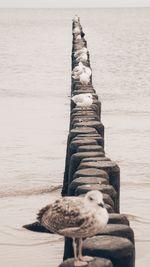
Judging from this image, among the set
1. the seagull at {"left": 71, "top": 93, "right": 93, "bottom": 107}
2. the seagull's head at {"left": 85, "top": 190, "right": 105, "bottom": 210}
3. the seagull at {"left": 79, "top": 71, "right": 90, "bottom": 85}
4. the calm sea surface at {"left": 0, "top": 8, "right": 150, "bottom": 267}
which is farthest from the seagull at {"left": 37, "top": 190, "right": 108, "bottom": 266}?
the seagull at {"left": 79, "top": 71, "right": 90, "bottom": 85}

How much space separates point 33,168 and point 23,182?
99 cm

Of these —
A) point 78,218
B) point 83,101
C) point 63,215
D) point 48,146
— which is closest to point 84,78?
point 48,146

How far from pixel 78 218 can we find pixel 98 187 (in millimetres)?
1094

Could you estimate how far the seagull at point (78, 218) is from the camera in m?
4.68

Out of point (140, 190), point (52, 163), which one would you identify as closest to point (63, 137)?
point (52, 163)

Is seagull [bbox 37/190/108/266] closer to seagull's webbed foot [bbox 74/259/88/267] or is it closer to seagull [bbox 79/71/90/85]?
seagull's webbed foot [bbox 74/259/88/267]

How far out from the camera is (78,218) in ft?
15.8

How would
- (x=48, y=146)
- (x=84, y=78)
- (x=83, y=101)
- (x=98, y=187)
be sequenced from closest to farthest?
(x=98, y=187), (x=83, y=101), (x=84, y=78), (x=48, y=146)

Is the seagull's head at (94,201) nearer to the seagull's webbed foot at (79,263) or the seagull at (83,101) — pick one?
the seagull's webbed foot at (79,263)

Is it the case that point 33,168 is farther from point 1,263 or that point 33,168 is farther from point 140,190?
point 1,263

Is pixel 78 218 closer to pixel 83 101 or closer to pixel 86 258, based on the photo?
pixel 86 258

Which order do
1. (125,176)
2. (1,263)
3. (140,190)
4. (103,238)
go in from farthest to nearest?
(125,176)
(140,190)
(1,263)
(103,238)

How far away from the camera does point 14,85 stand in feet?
88.8

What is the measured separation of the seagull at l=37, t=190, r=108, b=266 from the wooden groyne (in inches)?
3.1
